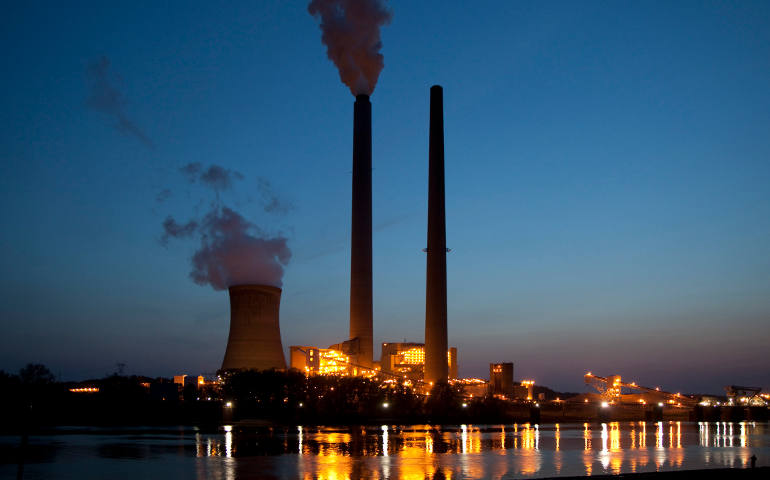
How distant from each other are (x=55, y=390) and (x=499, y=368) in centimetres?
7986

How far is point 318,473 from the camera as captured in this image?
25531 mm

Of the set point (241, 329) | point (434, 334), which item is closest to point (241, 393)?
point (241, 329)

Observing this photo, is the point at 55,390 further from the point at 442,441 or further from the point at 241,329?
the point at 442,441

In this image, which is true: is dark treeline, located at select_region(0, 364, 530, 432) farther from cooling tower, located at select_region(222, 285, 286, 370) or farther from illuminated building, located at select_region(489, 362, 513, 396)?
illuminated building, located at select_region(489, 362, 513, 396)

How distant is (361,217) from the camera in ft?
307

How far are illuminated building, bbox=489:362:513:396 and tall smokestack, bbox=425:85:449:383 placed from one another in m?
46.5

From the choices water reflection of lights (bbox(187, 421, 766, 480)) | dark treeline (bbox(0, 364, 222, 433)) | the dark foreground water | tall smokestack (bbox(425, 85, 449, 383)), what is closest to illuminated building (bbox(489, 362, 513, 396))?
tall smokestack (bbox(425, 85, 449, 383))

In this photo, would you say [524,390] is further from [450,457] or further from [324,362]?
[450,457]

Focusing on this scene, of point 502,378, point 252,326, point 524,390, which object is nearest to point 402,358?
point 502,378

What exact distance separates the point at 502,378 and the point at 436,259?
57075 mm

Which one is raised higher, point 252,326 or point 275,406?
point 252,326

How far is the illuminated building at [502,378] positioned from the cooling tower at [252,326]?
67825 mm

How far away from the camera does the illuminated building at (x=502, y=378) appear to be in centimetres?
13525

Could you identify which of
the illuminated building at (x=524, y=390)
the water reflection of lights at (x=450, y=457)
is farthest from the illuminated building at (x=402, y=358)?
the water reflection of lights at (x=450, y=457)
